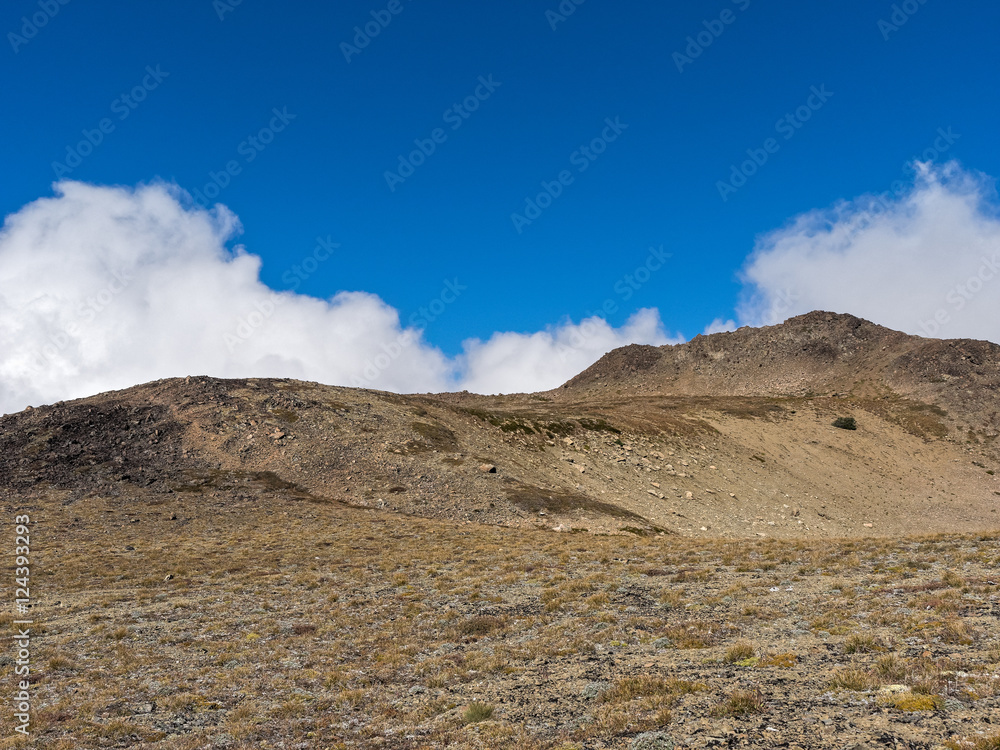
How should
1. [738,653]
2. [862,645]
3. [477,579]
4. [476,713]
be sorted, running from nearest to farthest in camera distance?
1. [476,713]
2. [862,645]
3. [738,653]
4. [477,579]

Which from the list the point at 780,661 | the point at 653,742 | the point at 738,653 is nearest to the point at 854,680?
the point at 780,661

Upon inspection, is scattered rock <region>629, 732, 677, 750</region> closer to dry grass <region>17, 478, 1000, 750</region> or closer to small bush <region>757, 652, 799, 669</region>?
dry grass <region>17, 478, 1000, 750</region>

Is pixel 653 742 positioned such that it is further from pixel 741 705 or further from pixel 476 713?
pixel 476 713

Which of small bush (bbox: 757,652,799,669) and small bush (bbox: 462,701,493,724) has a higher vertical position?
small bush (bbox: 757,652,799,669)

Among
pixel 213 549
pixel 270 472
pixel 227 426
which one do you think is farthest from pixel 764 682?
pixel 227 426

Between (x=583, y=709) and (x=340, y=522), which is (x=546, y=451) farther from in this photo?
(x=583, y=709)

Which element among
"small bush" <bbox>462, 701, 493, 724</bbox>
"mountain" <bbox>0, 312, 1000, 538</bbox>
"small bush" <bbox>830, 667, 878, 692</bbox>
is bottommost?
"small bush" <bbox>462, 701, 493, 724</bbox>

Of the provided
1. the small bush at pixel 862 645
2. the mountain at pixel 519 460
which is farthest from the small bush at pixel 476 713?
the mountain at pixel 519 460

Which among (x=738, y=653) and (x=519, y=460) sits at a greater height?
(x=519, y=460)

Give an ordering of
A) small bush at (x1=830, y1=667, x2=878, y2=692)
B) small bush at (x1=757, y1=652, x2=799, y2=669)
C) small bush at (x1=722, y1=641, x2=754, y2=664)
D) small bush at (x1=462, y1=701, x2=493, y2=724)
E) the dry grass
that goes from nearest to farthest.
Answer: small bush at (x1=830, y1=667, x2=878, y2=692) < the dry grass < small bush at (x1=462, y1=701, x2=493, y2=724) < small bush at (x1=757, y1=652, x2=799, y2=669) < small bush at (x1=722, y1=641, x2=754, y2=664)

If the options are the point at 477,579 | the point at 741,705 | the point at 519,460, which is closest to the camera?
the point at 741,705

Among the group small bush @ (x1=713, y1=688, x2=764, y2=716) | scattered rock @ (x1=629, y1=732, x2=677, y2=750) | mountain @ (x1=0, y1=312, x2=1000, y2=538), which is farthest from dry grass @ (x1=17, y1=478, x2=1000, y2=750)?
mountain @ (x1=0, y1=312, x2=1000, y2=538)

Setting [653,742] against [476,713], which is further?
[476,713]

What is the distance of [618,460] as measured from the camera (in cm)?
5806
